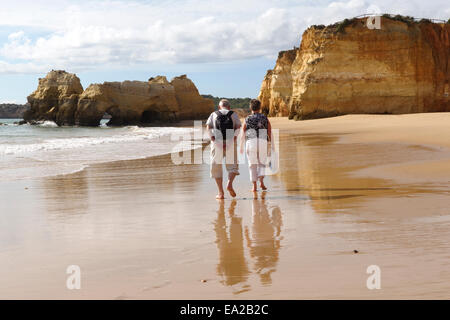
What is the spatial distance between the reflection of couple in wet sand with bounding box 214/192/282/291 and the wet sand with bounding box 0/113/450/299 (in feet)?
0.06

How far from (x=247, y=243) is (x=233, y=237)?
0.28m

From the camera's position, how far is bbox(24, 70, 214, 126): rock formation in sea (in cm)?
6297

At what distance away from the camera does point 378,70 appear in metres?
35.6

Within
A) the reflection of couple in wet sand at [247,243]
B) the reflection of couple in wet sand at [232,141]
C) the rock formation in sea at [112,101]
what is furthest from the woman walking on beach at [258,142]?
the rock formation in sea at [112,101]

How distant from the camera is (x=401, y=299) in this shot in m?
3.01

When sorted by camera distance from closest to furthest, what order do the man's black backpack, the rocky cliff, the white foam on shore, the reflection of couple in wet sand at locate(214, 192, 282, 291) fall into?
the reflection of couple in wet sand at locate(214, 192, 282, 291) → the man's black backpack → the white foam on shore → the rocky cliff

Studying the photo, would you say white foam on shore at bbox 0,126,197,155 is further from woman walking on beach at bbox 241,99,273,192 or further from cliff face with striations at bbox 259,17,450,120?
cliff face with striations at bbox 259,17,450,120

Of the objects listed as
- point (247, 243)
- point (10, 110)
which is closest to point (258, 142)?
point (247, 243)

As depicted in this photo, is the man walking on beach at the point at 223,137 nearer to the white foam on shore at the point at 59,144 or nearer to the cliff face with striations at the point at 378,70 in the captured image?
the white foam on shore at the point at 59,144

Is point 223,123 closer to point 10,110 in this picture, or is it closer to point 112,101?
point 112,101

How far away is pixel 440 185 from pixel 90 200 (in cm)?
547

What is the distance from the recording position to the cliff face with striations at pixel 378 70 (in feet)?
116

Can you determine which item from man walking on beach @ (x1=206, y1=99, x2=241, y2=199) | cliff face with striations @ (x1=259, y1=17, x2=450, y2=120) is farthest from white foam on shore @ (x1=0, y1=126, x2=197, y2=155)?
A: cliff face with striations @ (x1=259, y1=17, x2=450, y2=120)

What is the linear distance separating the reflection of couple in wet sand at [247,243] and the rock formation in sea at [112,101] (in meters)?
59.3
